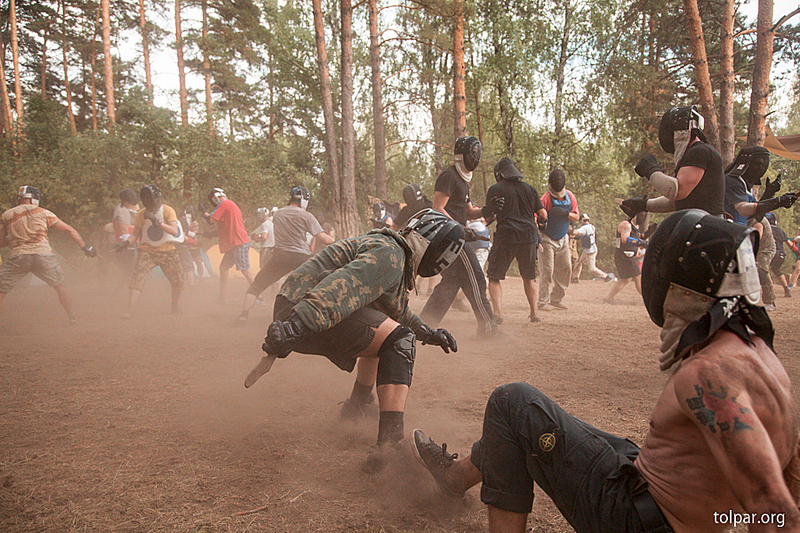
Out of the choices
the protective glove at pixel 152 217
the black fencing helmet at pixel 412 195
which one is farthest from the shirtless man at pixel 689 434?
the protective glove at pixel 152 217

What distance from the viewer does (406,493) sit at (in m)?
2.38

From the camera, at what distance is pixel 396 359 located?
2.65 metres

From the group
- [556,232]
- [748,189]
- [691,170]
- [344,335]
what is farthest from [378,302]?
[556,232]

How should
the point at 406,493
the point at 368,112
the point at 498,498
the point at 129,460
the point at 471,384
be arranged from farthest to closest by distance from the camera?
the point at 368,112
the point at 471,384
the point at 129,460
the point at 406,493
the point at 498,498

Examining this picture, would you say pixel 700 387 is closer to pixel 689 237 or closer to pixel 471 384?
pixel 689 237

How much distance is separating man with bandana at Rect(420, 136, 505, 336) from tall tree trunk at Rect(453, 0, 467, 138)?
704cm

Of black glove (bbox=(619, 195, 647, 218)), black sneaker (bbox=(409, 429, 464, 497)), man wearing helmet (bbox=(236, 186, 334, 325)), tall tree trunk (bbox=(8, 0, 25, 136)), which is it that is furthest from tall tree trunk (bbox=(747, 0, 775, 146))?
tall tree trunk (bbox=(8, 0, 25, 136))

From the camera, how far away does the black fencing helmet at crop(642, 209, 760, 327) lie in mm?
1266

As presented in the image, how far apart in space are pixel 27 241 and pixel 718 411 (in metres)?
8.09

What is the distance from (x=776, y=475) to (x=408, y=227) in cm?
207

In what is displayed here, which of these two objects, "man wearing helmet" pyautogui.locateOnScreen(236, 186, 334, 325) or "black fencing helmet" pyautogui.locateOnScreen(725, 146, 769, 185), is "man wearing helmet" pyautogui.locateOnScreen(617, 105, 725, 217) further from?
"man wearing helmet" pyautogui.locateOnScreen(236, 186, 334, 325)

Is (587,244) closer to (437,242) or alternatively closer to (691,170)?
(691,170)

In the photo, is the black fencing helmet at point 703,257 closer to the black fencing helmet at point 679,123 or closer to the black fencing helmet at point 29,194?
the black fencing helmet at point 679,123

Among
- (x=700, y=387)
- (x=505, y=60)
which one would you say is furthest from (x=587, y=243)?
(x=700, y=387)
